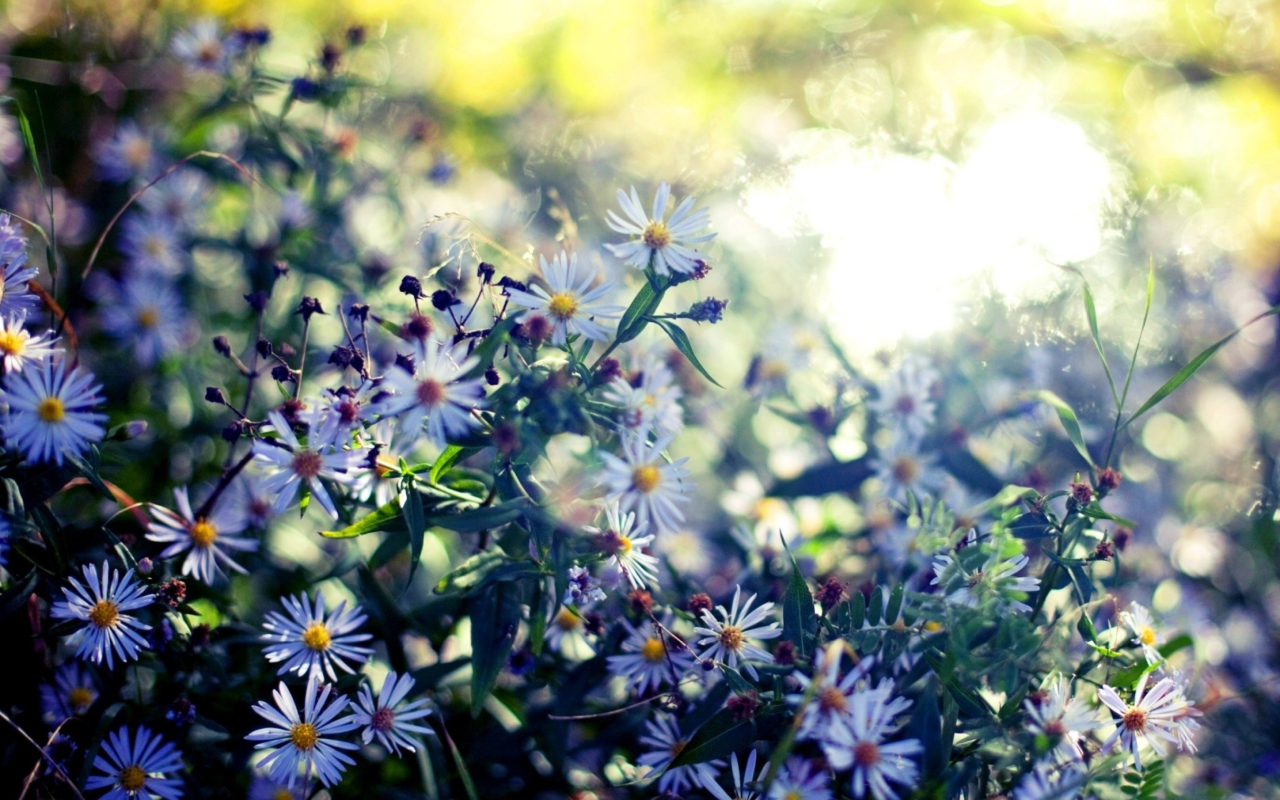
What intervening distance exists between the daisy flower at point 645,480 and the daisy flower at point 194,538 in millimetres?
432

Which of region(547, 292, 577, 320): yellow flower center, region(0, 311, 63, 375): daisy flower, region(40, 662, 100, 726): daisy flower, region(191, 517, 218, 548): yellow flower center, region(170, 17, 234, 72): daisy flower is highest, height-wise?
region(170, 17, 234, 72): daisy flower

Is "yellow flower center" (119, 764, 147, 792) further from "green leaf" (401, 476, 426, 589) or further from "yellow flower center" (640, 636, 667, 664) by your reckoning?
"yellow flower center" (640, 636, 667, 664)

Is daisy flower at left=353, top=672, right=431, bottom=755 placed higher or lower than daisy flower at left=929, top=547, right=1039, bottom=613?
lower

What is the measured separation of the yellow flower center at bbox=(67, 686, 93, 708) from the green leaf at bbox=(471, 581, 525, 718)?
0.44 m

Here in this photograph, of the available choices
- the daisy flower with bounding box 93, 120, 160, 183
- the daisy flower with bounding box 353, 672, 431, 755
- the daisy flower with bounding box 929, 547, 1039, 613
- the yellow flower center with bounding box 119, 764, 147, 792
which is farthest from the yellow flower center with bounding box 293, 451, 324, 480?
the daisy flower with bounding box 93, 120, 160, 183

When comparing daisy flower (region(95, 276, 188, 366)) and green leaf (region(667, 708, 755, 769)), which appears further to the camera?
daisy flower (region(95, 276, 188, 366))

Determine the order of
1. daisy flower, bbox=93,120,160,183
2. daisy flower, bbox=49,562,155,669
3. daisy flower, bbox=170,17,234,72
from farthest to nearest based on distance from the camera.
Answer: daisy flower, bbox=93,120,160,183
daisy flower, bbox=170,17,234,72
daisy flower, bbox=49,562,155,669

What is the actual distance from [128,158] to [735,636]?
1.46m

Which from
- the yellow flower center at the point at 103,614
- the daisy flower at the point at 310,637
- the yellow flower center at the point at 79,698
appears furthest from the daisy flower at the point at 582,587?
the yellow flower center at the point at 79,698

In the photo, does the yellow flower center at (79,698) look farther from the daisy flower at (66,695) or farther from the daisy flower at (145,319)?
the daisy flower at (145,319)

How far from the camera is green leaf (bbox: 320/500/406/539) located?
0.70m

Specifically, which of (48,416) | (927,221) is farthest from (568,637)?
(927,221)

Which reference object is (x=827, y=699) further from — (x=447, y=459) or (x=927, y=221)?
(x=927, y=221)

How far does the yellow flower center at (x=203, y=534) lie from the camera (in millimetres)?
848
